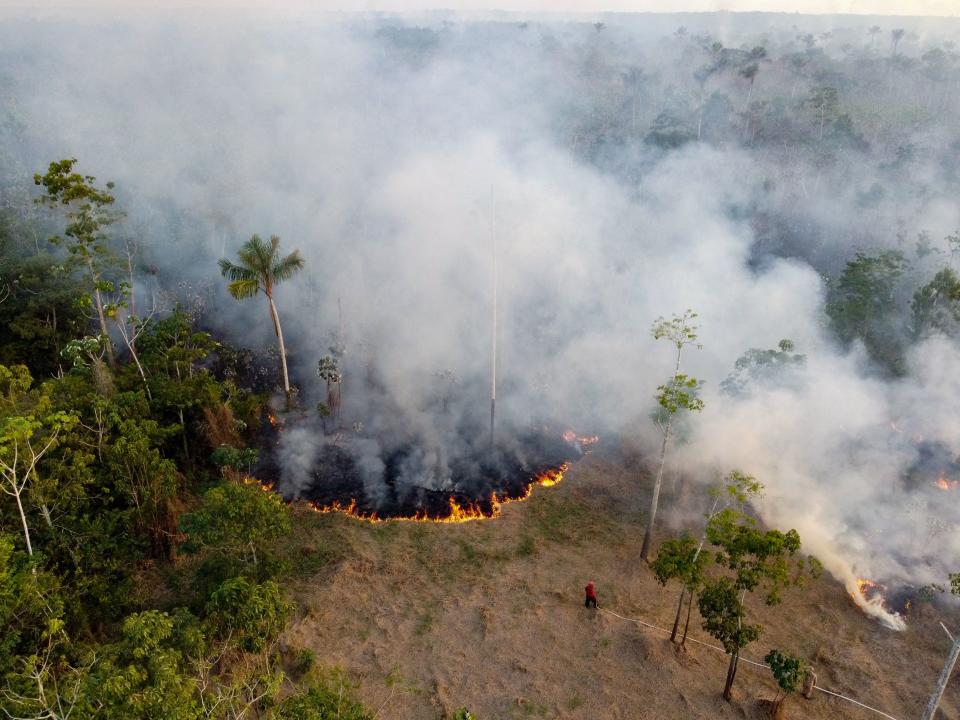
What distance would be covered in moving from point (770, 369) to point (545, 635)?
49.0 feet

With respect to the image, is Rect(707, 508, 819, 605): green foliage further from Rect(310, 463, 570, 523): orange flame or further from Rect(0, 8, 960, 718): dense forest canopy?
Rect(310, 463, 570, 523): orange flame

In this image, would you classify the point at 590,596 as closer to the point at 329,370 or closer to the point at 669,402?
the point at 669,402

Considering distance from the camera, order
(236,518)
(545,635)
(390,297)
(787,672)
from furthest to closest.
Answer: (390,297)
(545,635)
(236,518)
(787,672)

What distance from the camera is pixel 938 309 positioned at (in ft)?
93.6

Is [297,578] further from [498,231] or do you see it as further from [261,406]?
[498,231]

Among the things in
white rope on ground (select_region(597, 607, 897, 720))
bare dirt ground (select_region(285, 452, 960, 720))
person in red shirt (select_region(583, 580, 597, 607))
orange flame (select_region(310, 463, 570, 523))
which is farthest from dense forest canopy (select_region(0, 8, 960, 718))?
person in red shirt (select_region(583, 580, 597, 607))

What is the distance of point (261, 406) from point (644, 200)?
35.8 meters

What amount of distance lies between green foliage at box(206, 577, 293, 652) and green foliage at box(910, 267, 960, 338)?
31145 millimetres

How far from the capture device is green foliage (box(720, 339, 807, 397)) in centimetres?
2448

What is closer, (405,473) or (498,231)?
(405,473)

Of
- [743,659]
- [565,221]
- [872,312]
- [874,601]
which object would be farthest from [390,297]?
[874,601]

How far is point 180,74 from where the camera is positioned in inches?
2751

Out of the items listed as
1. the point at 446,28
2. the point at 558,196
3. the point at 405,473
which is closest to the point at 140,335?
the point at 405,473

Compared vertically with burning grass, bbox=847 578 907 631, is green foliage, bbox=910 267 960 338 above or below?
above
